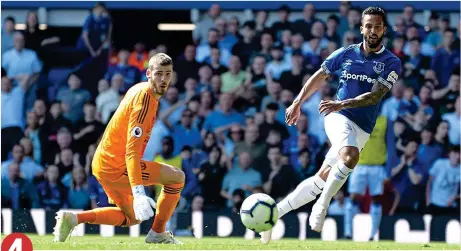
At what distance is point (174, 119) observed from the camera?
57.1 ft

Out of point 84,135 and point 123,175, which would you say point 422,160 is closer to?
point 84,135

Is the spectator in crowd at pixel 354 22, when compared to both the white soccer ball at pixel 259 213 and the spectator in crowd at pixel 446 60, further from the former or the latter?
the white soccer ball at pixel 259 213

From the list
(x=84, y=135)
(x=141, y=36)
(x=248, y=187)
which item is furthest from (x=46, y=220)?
(x=141, y=36)

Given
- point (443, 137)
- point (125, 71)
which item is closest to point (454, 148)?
point (443, 137)

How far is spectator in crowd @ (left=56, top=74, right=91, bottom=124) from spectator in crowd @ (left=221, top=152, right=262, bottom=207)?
284 cm

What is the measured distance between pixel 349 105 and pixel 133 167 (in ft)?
7.50

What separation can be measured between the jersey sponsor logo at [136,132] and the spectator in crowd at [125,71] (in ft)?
24.5

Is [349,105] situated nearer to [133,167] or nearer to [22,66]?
[133,167]

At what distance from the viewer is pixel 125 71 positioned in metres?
18.0

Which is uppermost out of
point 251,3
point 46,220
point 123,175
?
point 251,3

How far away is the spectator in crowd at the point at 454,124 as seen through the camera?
17094mm

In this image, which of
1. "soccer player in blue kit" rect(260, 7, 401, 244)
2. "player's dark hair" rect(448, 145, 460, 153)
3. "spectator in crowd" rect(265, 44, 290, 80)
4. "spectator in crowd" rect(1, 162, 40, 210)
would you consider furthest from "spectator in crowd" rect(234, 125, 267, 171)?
"soccer player in blue kit" rect(260, 7, 401, 244)

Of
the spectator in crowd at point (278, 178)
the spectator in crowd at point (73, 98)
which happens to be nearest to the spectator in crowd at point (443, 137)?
the spectator in crowd at point (278, 178)

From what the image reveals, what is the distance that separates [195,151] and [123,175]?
5902 millimetres
